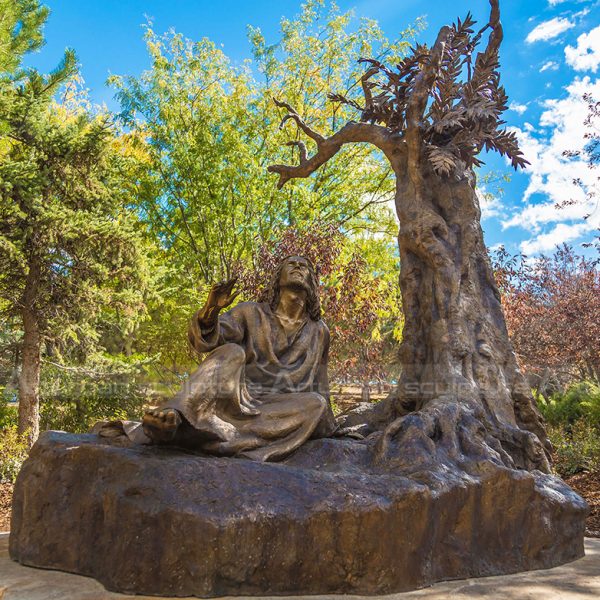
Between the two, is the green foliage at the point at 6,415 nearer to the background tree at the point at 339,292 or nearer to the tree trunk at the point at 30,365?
the tree trunk at the point at 30,365

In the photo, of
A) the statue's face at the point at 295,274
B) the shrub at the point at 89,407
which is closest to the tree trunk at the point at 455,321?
the statue's face at the point at 295,274

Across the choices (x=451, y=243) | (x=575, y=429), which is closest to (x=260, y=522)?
(x=451, y=243)

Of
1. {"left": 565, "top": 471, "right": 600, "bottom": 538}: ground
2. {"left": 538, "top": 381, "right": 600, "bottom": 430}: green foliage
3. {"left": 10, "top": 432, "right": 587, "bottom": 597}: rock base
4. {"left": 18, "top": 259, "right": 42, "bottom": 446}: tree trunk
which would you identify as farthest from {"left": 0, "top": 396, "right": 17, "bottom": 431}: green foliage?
{"left": 538, "top": 381, "right": 600, "bottom": 430}: green foliage

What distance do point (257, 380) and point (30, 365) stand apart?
676 centimetres

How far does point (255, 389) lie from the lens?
4.51 meters

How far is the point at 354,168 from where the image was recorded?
1488 centimetres

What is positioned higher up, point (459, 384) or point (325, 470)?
point (459, 384)

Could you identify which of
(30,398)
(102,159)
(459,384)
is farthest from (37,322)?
(459,384)

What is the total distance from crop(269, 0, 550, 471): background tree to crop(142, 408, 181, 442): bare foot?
234cm

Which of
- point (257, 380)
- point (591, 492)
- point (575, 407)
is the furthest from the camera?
point (575, 407)

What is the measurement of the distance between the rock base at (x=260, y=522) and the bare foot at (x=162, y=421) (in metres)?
0.15

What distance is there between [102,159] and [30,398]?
14.4 ft

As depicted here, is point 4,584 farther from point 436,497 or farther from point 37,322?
point 37,322

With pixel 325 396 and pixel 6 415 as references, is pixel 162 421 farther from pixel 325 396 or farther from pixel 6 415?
pixel 6 415
